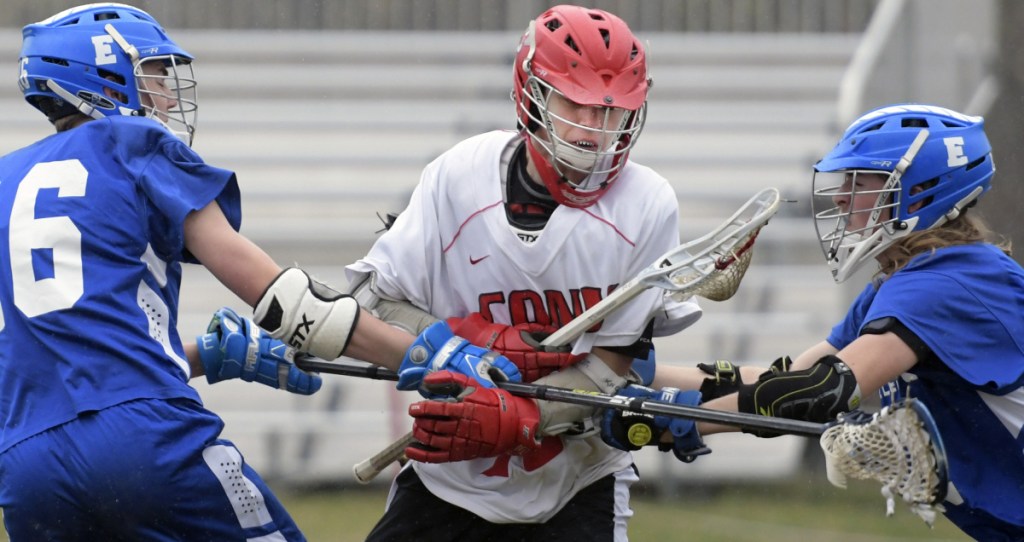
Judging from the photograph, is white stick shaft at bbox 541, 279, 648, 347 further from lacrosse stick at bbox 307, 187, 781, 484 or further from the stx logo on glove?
the stx logo on glove

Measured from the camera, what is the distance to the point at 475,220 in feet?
11.8

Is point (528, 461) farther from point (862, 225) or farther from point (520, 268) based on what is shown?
point (862, 225)

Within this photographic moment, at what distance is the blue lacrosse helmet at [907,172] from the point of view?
3.56 m

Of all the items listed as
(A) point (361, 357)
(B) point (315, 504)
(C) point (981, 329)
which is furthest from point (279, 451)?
(C) point (981, 329)

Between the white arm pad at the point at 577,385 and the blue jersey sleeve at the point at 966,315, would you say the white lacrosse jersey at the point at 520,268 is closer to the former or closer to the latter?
the white arm pad at the point at 577,385

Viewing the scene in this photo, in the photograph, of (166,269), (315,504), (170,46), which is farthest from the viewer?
(315,504)

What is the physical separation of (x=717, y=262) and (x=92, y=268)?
1.47 metres

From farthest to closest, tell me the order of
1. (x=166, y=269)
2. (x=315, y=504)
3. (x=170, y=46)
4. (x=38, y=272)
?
(x=315, y=504) → (x=170, y=46) → (x=166, y=269) → (x=38, y=272)

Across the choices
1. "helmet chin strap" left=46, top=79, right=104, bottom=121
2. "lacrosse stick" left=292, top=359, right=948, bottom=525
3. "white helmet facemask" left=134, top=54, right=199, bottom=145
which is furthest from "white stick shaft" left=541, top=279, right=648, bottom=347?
"helmet chin strap" left=46, top=79, right=104, bottom=121

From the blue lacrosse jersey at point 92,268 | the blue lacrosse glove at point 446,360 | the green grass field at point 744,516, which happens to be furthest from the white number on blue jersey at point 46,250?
the green grass field at point 744,516

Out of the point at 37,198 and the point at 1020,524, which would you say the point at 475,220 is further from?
the point at 1020,524

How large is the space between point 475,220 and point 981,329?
123 cm

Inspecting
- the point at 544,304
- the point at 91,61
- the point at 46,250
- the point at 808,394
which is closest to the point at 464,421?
the point at 544,304

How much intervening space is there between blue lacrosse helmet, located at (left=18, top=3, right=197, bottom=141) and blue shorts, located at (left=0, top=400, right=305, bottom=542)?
0.82m
